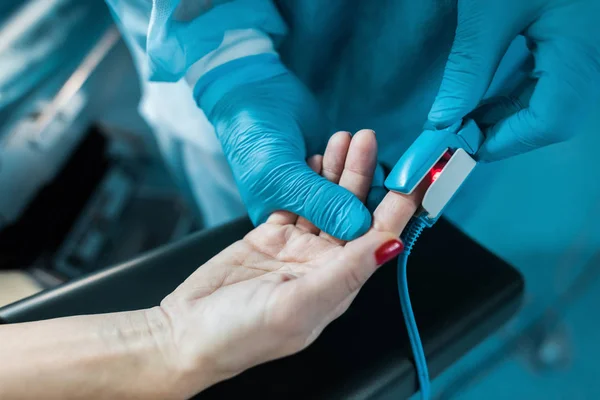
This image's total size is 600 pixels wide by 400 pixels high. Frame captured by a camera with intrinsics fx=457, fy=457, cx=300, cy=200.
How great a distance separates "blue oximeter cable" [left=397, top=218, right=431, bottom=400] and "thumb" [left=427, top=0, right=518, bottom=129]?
0.40 ft

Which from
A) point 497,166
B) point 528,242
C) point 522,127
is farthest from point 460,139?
point 528,242

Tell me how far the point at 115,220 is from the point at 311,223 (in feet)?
2.47

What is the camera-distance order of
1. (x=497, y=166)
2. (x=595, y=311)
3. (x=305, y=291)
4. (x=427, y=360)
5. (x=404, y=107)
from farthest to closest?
(x=595, y=311) → (x=497, y=166) → (x=404, y=107) → (x=427, y=360) → (x=305, y=291)

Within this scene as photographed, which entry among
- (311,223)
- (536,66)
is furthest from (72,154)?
(536,66)

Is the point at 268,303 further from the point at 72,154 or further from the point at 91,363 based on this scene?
the point at 72,154

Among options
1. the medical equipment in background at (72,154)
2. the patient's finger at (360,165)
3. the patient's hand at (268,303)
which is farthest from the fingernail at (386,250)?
the medical equipment in background at (72,154)

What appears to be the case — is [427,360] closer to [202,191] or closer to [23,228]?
[202,191]

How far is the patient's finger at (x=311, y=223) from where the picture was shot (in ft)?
1.95

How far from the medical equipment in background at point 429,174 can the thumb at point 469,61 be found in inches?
0.8

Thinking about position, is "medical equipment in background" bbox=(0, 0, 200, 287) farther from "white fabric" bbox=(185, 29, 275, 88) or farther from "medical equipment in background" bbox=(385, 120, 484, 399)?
"medical equipment in background" bbox=(385, 120, 484, 399)

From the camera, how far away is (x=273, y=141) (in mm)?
602

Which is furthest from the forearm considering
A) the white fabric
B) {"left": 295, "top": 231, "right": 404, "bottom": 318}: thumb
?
the white fabric

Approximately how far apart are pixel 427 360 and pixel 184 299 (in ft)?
0.96

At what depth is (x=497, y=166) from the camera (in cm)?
80
